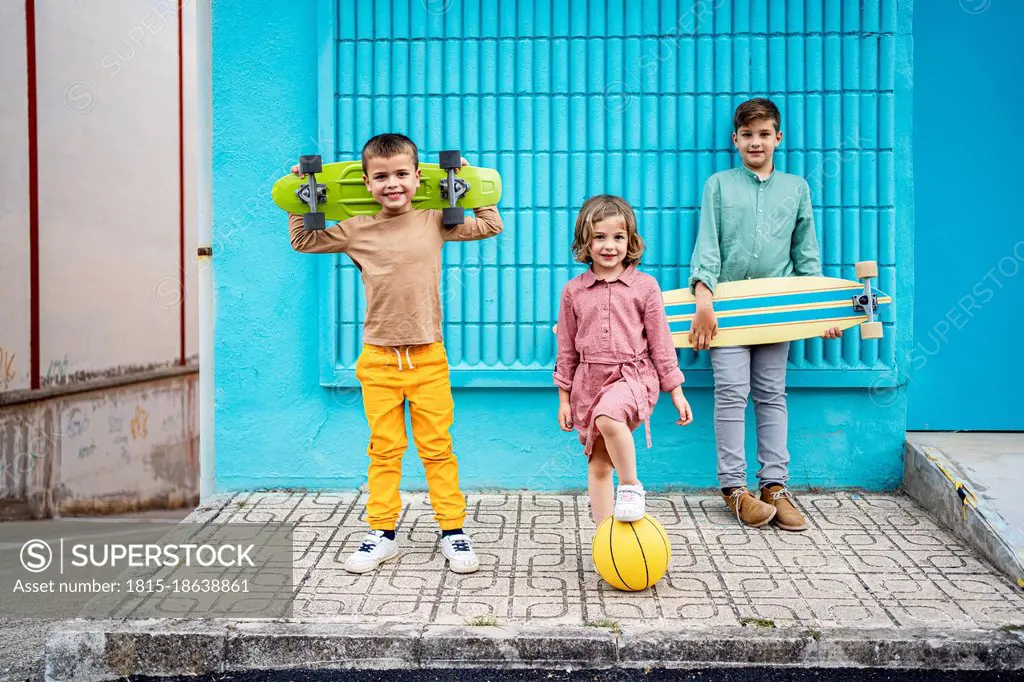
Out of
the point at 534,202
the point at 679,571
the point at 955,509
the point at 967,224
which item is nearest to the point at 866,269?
the point at 967,224

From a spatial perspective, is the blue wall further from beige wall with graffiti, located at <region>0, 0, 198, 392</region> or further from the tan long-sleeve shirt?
beige wall with graffiti, located at <region>0, 0, 198, 392</region>

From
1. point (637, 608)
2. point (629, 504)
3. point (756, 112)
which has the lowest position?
point (637, 608)

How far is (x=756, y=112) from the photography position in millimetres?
4625

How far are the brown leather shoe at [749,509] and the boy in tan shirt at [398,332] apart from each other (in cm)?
148

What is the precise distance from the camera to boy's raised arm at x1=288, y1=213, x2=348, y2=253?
3945 millimetres

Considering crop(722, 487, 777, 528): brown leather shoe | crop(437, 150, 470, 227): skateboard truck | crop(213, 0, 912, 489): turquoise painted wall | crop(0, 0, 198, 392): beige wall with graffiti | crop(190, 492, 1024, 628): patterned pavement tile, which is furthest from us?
crop(0, 0, 198, 392): beige wall with graffiti

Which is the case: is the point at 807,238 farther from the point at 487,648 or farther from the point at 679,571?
the point at 487,648

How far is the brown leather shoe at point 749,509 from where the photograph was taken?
445 cm

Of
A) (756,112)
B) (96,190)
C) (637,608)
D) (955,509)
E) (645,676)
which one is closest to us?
(645,676)

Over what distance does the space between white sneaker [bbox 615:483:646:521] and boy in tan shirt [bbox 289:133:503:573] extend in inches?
29.0

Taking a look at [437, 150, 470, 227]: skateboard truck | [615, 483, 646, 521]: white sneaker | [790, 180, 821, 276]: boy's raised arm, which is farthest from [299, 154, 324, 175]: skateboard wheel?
[790, 180, 821, 276]: boy's raised arm

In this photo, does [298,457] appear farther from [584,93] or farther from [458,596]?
[584,93]

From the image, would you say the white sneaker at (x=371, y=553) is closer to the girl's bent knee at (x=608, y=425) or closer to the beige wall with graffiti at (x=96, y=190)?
the girl's bent knee at (x=608, y=425)

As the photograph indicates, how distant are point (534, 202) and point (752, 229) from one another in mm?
1245
